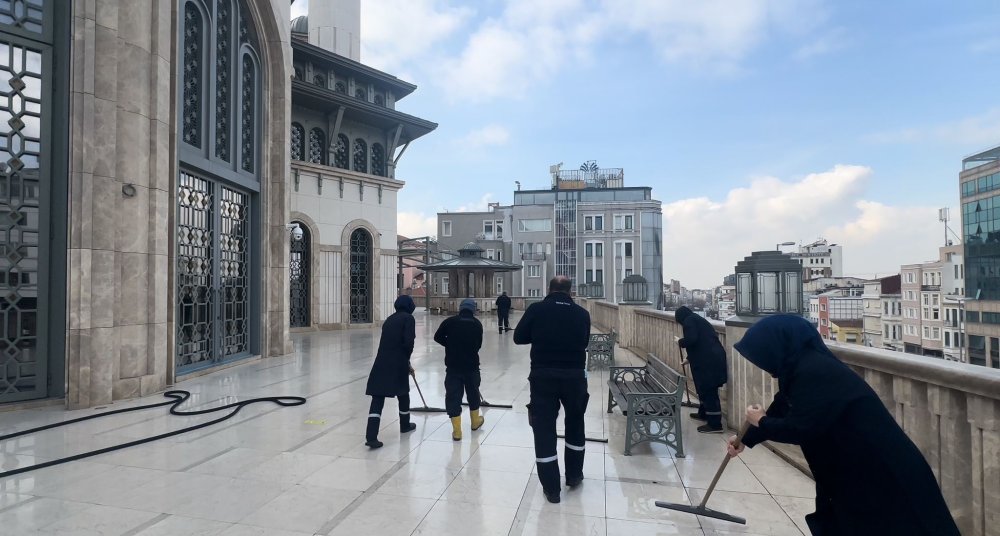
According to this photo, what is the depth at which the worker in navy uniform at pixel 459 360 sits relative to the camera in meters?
5.66

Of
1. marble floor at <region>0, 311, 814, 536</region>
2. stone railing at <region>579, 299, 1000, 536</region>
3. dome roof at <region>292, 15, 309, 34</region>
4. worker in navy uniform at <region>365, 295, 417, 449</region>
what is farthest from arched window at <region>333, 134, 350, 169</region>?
stone railing at <region>579, 299, 1000, 536</region>

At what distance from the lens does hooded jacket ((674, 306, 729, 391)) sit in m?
5.78

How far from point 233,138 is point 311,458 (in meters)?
8.58

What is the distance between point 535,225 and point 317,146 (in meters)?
32.8

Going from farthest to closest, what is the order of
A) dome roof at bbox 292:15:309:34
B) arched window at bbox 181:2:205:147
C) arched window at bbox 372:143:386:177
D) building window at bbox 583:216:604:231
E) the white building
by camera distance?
the white building < building window at bbox 583:216:604:231 < dome roof at bbox 292:15:309:34 < arched window at bbox 372:143:386:177 < arched window at bbox 181:2:205:147

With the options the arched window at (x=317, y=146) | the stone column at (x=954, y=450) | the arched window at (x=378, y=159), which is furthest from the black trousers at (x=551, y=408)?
the arched window at (x=378, y=159)

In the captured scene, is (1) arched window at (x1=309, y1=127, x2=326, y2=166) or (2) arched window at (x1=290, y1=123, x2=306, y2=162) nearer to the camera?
(2) arched window at (x1=290, y1=123, x2=306, y2=162)

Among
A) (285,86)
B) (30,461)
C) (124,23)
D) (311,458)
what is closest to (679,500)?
(311,458)

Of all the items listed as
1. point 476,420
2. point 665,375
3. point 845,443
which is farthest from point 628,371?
point 845,443

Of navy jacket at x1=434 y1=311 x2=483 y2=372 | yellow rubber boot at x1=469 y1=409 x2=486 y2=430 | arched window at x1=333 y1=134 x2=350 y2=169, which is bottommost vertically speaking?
yellow rubber boot at x1=469 y1=409 x2=486 y2=430

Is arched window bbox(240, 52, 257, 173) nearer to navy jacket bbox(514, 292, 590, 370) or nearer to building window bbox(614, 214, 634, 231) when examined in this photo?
navy jacket bbox(514, 292, 590, 370)

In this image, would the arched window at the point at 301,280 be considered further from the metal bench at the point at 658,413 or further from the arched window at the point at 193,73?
the metal bench at the point at 658,413

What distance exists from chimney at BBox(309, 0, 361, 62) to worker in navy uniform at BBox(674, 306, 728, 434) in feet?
70.7

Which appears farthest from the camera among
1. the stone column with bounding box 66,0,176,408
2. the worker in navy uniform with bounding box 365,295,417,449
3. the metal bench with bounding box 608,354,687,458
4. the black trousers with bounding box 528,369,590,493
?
the stone column with bounding box 66,0,176,408
